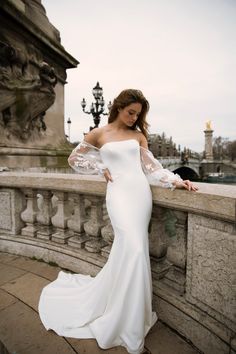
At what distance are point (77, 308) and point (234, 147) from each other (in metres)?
92.6

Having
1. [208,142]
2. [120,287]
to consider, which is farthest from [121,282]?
[208,142]

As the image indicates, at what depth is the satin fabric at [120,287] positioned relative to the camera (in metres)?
1.82

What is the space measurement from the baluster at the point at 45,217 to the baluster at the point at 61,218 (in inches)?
3.9

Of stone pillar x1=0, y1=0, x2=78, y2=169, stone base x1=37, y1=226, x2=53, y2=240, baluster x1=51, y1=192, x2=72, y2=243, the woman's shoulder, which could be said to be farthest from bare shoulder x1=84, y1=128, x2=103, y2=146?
stone pillar x1=0, y1=0, x2=78, y2=169

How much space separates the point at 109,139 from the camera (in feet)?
7.93

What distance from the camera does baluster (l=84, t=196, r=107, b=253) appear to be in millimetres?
2727

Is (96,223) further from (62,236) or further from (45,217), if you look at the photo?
(45,217)

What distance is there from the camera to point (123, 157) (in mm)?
2248

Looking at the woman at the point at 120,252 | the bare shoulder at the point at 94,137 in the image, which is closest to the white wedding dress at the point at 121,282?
the woman at the point at 120,252

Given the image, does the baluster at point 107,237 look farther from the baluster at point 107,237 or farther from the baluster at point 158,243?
the baluster at point 158,243

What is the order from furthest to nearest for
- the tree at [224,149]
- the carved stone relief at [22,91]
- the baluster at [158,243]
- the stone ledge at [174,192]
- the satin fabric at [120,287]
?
the tree at [224,149], the carved stone relief at [22,91], the baluster at [158,243], the satin fabric at [120,287], the stone ledge at [174,192]

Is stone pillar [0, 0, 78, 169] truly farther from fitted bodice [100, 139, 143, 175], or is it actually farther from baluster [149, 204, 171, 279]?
baluster [149, 204, 171, 279]

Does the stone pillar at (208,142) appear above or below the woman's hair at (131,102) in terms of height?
above

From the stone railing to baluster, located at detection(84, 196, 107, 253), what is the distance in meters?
0.01
